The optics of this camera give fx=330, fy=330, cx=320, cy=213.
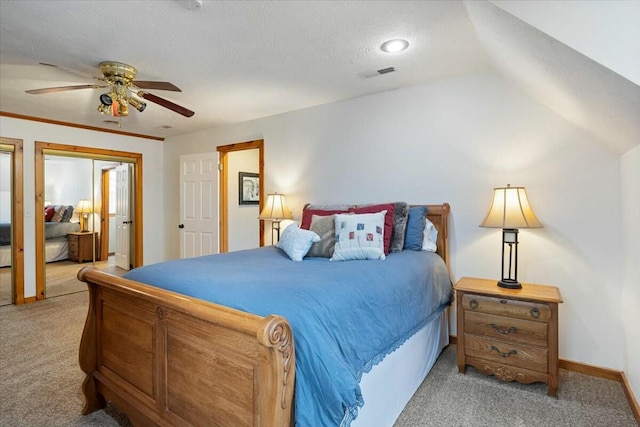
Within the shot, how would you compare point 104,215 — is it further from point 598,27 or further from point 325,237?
point 598,27

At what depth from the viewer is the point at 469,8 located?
180 cm

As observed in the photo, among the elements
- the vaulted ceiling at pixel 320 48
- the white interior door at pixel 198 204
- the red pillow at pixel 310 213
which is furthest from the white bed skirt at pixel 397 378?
the white interior door at pixel 198 204

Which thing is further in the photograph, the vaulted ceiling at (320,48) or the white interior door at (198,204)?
the white interior door at (198,204)

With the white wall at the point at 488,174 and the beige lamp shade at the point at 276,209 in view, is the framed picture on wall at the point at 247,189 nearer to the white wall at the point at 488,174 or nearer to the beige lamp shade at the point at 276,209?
the beige lamp shade at the point at 276,209

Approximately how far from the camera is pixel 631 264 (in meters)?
1.97

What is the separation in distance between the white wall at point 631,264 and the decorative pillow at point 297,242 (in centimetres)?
192

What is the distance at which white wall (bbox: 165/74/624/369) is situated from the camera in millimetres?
2289

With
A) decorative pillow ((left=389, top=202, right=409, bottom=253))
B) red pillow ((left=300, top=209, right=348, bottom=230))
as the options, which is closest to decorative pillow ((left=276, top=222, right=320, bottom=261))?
red pillow ((left=300, top=209, right=348, bottom=230))

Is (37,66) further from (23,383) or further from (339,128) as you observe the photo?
(339,128)

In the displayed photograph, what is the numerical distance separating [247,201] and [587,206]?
402 centimetres

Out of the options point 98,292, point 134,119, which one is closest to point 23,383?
point 98,292

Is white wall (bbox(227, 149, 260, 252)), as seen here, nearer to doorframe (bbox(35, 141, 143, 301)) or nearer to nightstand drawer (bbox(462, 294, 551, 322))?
doorframe (bbox(35, 141, 143, 301))

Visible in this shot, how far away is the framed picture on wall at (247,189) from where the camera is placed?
501cm

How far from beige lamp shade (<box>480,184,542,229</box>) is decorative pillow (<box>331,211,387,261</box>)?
0.77m
